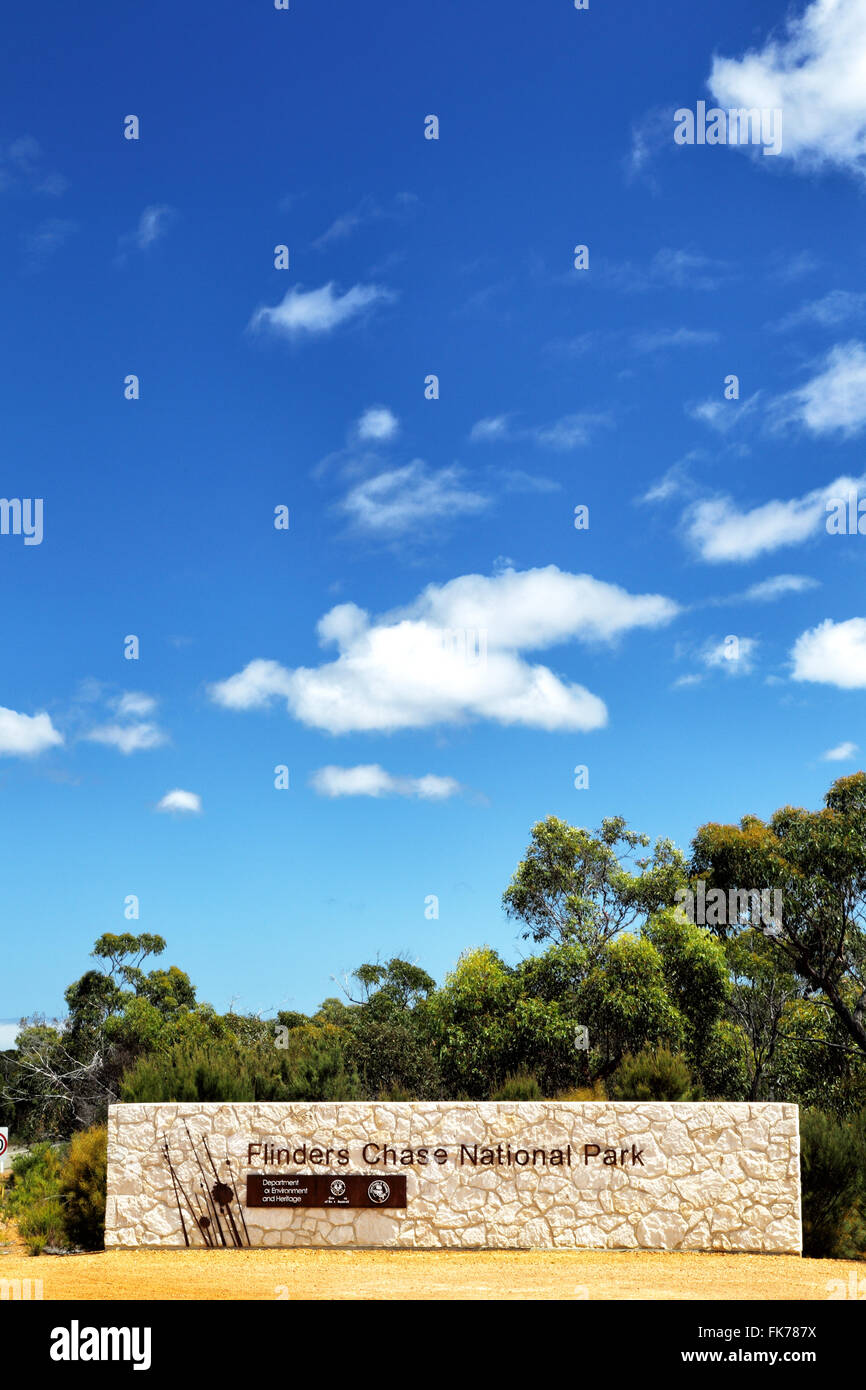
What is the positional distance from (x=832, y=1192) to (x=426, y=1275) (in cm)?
665

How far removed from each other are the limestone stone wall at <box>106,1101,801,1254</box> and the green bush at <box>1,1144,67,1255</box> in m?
2.15

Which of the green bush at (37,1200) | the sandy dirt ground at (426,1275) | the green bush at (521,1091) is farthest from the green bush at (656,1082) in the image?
the green bush at (37,1200)

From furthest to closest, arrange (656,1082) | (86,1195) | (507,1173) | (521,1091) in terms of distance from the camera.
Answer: (521,1091), (656,1082), (86,1195), (507,1173)

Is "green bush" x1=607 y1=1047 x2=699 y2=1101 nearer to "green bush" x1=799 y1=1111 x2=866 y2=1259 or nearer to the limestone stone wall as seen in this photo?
"green bush" x1=799 y1=1111 x2=866 y2=1259

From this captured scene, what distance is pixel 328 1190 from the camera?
1636 centimetres

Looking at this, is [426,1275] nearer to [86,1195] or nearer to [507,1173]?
[507,1173]

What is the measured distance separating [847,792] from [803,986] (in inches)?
314

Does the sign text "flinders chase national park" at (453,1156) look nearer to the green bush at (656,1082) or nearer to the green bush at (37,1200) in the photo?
the green bush at (656,1082)

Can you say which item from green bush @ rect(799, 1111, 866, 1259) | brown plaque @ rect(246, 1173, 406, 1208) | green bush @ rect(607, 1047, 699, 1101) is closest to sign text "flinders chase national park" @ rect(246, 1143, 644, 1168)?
brown plaque @ rect(246, 1173, 406, 1208)

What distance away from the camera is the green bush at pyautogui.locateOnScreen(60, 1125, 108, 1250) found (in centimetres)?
1761

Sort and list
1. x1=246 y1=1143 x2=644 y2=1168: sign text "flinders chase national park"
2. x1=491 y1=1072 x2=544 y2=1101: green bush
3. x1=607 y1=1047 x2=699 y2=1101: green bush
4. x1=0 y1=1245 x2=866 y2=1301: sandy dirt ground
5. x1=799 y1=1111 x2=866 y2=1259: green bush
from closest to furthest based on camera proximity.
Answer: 1. x1=0 y1=1245 x2=866 y2=1301: sandy dirt ground
2. x1=246 y1=1143 x2=644 y2=1168: sign text "flinders chase national park"
3. x1=799 y1=1111 x2=866 y2=1259: green bush
4. x1=607 y1=1047 x2=699 y2=1101: green bush
5. x1=491 y1=1072 x2=544 y2=1101: green bush

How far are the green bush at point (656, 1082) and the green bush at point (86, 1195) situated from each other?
26.6 ft

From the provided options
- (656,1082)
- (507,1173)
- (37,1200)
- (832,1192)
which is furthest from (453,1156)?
(37,1200)
